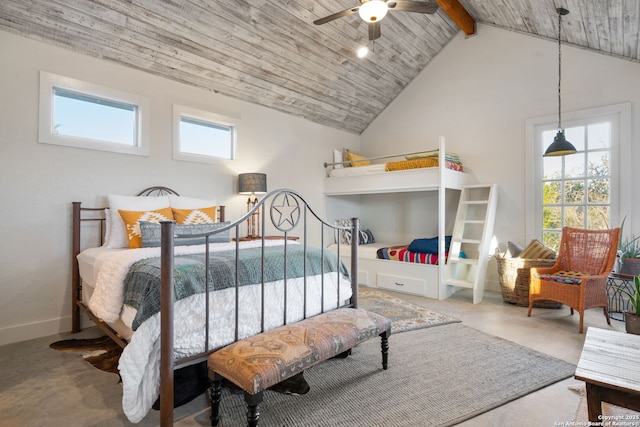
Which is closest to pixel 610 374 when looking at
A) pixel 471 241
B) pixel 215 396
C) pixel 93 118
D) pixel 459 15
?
pixel 215 396

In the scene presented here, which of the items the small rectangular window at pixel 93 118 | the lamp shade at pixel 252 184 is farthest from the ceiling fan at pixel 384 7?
the small rectangular window at pixel 93 118

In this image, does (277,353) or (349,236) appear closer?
(277,353)

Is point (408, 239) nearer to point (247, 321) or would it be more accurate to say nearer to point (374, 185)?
point (374, 185)

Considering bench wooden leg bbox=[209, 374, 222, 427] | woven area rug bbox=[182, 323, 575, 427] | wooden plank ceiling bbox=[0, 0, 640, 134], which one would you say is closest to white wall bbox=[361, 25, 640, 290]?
wooden plank ceiling bbox=[0, 0, 640, 134]

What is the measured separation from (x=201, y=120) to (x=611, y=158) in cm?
463

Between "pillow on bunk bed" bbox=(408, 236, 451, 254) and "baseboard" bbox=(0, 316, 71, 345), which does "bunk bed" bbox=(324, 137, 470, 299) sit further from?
"baseboard" bbox=(0, 316, 71, 345)

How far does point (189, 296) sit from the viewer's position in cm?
170

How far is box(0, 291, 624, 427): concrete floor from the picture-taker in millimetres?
1687

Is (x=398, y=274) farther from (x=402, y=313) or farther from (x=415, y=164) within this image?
(x=415, y=164)

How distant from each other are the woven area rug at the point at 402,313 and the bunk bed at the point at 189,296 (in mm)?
773

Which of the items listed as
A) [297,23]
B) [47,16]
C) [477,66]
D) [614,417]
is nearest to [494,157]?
[477,66]

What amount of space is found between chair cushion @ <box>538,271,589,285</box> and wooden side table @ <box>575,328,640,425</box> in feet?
5.04

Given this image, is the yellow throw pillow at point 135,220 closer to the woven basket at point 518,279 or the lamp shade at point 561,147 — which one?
the woven basket at point 518,279

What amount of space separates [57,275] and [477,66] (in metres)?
5.37
